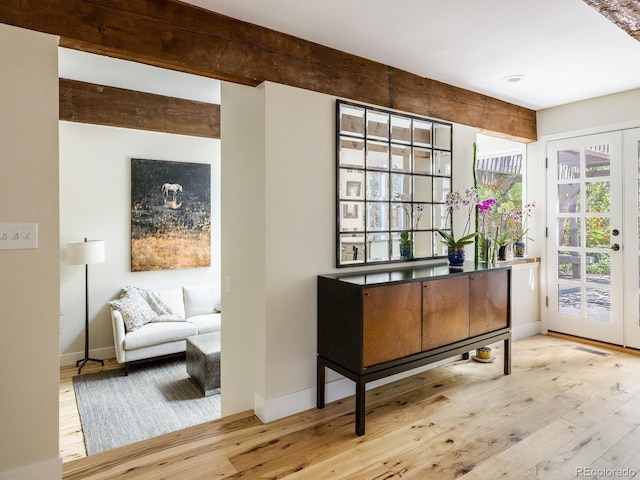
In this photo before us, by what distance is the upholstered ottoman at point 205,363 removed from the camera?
3.67 metres

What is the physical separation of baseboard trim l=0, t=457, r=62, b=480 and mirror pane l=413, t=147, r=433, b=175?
2.92m

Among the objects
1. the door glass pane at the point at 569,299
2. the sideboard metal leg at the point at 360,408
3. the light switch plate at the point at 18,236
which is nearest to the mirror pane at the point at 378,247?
the sideboard metal leg at the point at 360,408

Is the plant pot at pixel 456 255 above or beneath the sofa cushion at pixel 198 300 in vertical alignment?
above

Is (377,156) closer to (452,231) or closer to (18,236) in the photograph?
(452,231)

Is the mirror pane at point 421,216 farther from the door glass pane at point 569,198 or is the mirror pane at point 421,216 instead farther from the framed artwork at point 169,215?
the framed artwork at point 169,215

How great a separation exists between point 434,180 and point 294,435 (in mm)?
2259

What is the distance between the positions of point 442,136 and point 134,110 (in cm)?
298

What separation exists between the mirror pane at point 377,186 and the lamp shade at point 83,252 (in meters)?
2.93

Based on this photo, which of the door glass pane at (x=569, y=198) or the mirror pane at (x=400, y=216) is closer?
the mirror pane at (x=400, y=216)

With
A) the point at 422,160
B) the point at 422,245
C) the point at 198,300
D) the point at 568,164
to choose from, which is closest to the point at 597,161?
the point at 568,164

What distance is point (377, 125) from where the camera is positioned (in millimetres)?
3045

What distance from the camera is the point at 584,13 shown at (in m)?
2.35

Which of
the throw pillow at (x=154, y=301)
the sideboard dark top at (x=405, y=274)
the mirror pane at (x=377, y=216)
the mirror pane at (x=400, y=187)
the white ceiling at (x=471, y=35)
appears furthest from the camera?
the throw pillow at (x=154, y=301)

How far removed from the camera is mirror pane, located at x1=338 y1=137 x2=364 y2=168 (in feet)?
9.36
